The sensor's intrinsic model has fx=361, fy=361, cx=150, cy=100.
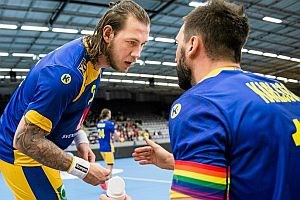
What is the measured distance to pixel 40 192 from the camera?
226 centimetres

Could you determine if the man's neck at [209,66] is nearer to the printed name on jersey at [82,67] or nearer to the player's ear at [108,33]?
the printed name on jersey at [82,67]

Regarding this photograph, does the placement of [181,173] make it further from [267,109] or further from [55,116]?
[55,116]

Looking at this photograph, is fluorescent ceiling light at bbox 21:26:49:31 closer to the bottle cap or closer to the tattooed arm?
the tattooed arm

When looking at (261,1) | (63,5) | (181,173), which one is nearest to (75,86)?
(181,173)

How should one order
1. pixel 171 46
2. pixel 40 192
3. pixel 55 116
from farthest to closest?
pixel 171 46 < pixel 40 192 < pixel 55 116

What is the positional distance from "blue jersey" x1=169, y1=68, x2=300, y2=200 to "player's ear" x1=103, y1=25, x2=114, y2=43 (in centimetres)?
129

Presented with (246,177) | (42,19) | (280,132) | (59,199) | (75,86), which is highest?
(42,19)

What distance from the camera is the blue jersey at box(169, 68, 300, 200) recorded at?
105 cm

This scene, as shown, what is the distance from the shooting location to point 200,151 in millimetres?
1047

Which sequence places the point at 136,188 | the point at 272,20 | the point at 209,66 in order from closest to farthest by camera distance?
the point at 209,66 → the point at 136,188 → the point at 272,20

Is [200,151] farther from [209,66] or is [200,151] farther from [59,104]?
[59,104]

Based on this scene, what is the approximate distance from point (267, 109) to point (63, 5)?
15.1m

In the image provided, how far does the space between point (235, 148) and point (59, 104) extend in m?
1.15

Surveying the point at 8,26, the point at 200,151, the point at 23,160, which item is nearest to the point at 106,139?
the point at 23,160
